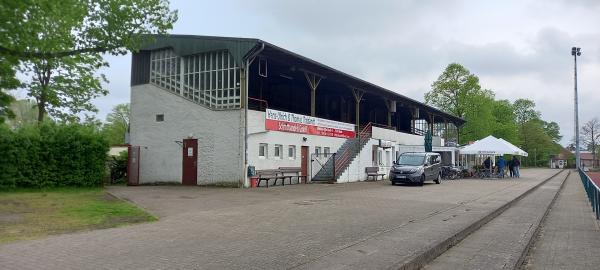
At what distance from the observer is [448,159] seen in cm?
4225

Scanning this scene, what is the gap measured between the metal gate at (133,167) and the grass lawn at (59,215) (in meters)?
8.52

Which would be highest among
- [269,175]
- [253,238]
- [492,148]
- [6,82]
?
[6,82]

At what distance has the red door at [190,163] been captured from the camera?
23925 millimetres

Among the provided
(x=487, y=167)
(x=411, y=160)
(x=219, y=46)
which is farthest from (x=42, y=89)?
(x=487, y=167)

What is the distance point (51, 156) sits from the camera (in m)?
20.9

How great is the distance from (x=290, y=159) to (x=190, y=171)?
519 centimetres

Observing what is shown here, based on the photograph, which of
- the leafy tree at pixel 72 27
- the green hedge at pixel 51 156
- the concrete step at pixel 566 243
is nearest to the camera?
the concrete step at pixel 566 243

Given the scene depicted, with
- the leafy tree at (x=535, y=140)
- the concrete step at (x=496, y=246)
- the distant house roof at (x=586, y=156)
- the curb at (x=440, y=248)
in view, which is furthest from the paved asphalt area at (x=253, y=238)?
the distant house roof at (x=586, y=156)

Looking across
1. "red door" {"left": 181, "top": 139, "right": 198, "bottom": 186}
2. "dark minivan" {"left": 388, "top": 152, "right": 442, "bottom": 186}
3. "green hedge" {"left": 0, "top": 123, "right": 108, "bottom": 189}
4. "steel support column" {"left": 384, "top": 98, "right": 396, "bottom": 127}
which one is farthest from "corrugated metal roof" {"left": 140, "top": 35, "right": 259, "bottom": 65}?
"steel support column" {"left": 384, "top": 98, "right": 396, "bottom": 127}

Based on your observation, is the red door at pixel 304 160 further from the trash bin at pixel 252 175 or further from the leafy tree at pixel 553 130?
the leafy tree at pixel 553 130

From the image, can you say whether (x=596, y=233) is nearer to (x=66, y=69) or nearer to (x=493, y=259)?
(x=493, y=259)

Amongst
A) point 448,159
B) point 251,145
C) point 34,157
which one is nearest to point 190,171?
point 251,145

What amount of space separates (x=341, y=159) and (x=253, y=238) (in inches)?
792

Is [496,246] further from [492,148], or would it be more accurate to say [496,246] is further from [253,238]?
[492,148]
